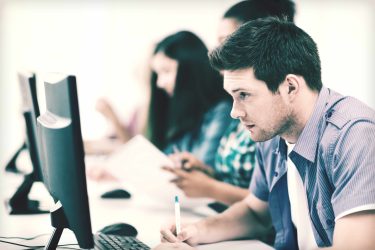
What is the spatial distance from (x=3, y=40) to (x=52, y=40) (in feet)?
0.98

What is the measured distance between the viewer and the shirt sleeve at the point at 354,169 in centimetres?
85

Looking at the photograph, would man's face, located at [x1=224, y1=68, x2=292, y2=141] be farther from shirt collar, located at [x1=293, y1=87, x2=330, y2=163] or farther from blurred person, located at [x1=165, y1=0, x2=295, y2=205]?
blurred person, located at [x1=165, y1=0, x2=295, y2=205]

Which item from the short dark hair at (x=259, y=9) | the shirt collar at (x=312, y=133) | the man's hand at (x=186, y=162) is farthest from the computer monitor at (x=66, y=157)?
the short dark hair at (x=259, y=9)

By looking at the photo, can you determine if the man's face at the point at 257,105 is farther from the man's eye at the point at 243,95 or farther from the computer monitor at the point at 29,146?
the computer monitor at the point at 29,146

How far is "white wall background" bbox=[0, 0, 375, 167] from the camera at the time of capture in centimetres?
280

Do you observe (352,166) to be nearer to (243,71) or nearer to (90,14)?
(243,71)

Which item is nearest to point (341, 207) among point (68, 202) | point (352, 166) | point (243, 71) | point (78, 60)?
point (352, 166)

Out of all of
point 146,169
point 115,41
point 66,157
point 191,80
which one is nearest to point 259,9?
point 191,80

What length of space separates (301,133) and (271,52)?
0.67 feet

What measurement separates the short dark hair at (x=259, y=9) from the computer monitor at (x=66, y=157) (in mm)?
811

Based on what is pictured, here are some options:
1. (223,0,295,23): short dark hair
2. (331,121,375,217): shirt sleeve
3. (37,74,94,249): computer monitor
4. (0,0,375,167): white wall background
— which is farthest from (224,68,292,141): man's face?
(0,0,375,167): white wall background

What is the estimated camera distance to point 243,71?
40.9 inches

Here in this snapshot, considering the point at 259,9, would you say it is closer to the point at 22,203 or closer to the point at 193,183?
the point at 193,183

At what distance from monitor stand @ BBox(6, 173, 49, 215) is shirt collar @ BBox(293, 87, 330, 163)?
2.75ft
